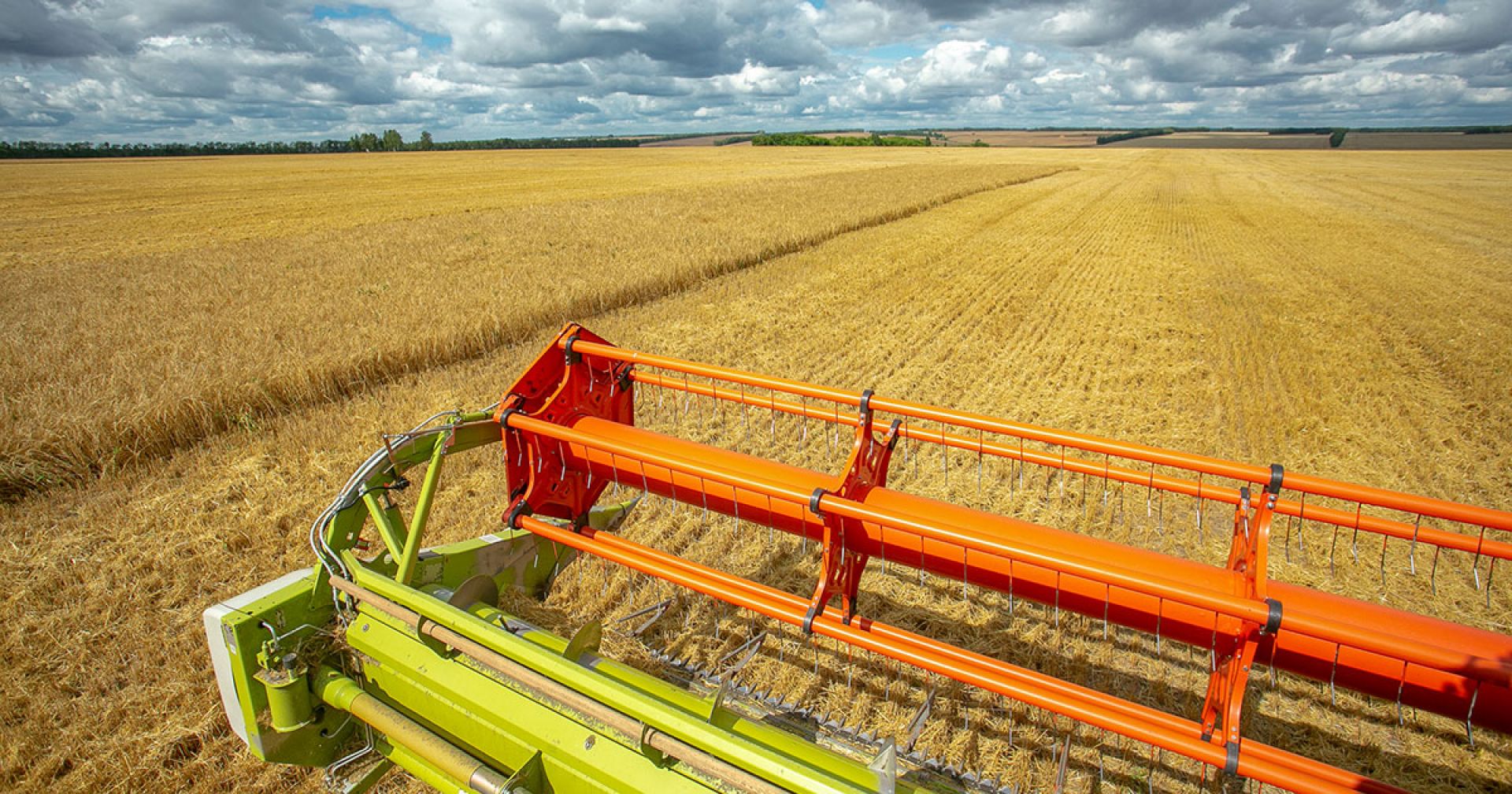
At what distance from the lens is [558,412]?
3695 mm

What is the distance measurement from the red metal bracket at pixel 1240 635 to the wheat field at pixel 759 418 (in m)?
Answer: 1.04

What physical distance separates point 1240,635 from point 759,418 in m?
4.87

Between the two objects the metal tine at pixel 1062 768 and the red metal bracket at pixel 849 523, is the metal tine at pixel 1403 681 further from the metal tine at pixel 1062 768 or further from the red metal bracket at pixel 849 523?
the red metal bracket at pixel 849 523

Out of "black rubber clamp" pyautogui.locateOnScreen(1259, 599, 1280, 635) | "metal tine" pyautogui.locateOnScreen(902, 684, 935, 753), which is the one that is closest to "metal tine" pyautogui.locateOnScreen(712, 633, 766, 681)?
"metal tine" pyautogui.locateOnScreen(902, 684, 935, 753)

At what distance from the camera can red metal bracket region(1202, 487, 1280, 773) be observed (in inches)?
78.3

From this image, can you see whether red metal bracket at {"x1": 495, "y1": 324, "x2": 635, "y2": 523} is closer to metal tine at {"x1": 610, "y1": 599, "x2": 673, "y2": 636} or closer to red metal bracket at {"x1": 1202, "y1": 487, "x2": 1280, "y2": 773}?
metal tine at {"x1": 610, "y1": 599, "x2": 673, "y2": 636}

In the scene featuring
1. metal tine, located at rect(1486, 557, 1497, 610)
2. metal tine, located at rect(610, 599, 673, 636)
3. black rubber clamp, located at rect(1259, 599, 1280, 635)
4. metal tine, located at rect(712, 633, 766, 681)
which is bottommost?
metal tine, located at rect(712, 633, 766, 681)

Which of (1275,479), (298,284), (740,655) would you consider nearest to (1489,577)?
(1275,479)

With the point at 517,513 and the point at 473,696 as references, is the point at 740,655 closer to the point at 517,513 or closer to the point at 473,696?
the point at 517,513

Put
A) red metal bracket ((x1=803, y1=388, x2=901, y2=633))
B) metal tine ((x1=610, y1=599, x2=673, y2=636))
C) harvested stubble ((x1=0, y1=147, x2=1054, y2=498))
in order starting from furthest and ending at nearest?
1. harvested stubble ((x1=0, y1=147, x2=1054, y2=498))
2. metal tine ((x1=610, y1=599, x2=673, y2=636))
3. red metal bracket ((x1=803, y1=388, x2=901, y2=633))

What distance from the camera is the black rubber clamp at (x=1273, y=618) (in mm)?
1826

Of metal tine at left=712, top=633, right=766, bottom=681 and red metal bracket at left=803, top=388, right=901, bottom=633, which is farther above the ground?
red metal bracket at left=803, top=388, right=901, bottom=633

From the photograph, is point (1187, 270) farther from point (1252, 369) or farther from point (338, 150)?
point (338, 150)

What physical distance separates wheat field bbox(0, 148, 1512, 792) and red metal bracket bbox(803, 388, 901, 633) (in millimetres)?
916
